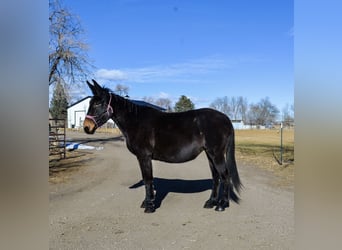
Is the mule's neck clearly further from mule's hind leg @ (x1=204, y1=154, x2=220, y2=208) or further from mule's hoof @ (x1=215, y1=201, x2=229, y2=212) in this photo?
mule's hoof @ (x1=215, y1=201, x2=229, y2=212)

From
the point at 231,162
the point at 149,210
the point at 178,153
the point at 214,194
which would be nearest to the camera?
the point at 149,210

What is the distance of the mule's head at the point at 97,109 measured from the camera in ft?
16.0

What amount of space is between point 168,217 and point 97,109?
2.21 m

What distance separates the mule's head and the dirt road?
152cm

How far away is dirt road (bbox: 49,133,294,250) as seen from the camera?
3570mm

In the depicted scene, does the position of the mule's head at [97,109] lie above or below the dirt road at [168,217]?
above

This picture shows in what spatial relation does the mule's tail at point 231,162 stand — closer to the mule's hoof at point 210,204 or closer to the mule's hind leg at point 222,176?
the mule's hind leg at point 222,176

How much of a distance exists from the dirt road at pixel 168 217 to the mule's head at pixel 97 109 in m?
1.52

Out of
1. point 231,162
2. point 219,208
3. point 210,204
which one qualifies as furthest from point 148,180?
point 231,162

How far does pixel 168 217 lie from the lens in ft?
15.1

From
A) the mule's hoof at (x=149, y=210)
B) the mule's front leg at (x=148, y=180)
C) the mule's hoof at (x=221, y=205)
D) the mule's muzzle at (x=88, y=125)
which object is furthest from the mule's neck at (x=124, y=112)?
the mule's hoof at (x=221, y=205)

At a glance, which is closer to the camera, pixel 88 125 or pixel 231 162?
pixel 88 125

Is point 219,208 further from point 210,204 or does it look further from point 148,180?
point 148,180
